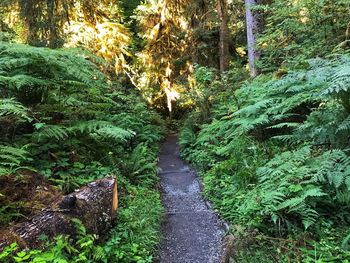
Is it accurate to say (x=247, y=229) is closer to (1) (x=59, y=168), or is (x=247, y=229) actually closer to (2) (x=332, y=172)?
(2) (x=332, y=172)

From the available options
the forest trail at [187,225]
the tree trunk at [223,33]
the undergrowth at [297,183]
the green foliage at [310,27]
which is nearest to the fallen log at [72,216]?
the forest trail at [187,225]

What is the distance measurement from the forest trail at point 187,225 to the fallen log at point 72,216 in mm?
1074

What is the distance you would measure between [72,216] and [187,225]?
2.21 m

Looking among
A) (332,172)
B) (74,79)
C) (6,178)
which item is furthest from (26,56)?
(332,172)

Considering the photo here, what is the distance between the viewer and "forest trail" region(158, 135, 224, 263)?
15.2 feet

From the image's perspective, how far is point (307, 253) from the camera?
3486mm

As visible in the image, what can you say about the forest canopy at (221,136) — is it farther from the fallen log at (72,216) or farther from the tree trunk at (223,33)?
the fallen log at (72,216)

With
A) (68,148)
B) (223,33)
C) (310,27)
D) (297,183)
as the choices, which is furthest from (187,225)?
(223,33)

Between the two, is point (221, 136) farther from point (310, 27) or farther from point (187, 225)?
point (187, 225)

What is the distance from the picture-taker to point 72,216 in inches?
161

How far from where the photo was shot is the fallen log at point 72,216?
3.60 m

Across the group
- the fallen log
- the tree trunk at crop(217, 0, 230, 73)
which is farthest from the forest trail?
the tree trunk at crop(217, 0, 230, 73)

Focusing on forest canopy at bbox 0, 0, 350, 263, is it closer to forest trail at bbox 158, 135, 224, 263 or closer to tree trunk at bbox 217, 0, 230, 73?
tree trunk at bbox 217, 0, 230, 73

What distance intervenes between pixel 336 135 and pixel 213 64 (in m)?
10.1
